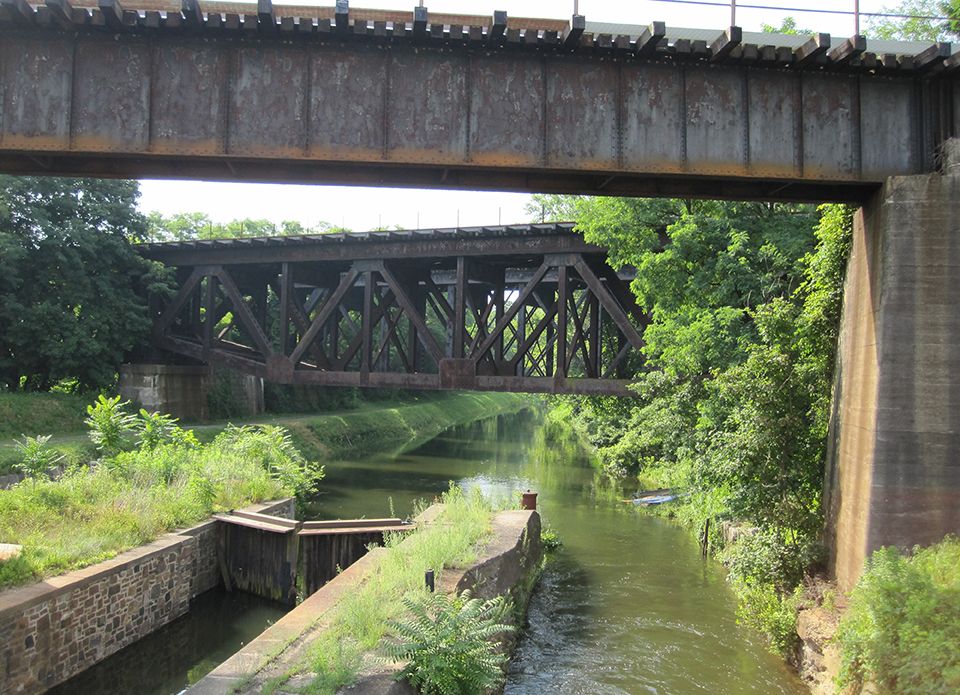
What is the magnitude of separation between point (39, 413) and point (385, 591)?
69.1 feet

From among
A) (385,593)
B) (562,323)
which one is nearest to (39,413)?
(562,323)

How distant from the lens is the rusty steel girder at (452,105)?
389 inches

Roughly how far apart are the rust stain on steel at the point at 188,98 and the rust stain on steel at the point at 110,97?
0.53ft

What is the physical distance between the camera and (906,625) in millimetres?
7199

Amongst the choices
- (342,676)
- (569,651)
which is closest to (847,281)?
(569,651)

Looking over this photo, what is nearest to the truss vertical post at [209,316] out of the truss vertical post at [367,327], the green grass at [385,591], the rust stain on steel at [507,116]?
the truss vertical post at [367,327]

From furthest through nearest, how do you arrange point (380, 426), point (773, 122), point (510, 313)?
point (380, 426) → point (510, 313) → point (773, 122)

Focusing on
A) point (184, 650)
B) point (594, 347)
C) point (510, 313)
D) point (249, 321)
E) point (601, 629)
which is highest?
point (249, 321)

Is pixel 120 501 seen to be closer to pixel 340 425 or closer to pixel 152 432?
pixel 152 432

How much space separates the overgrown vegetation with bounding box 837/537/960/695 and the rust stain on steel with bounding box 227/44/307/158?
855 cm

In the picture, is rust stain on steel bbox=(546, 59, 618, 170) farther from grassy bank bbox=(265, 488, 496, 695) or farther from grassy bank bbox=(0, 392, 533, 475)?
Answer: grassy bank bbox=(0, 392, 533, 475)

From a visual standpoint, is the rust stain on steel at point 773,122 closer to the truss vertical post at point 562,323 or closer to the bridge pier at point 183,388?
the truss vertical post at point 562,323

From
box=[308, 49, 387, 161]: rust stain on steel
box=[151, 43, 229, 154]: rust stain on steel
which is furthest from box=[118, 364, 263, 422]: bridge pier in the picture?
box=[308, 49, 387, 161]: rust stain on steel

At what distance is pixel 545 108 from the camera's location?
10.3 m
